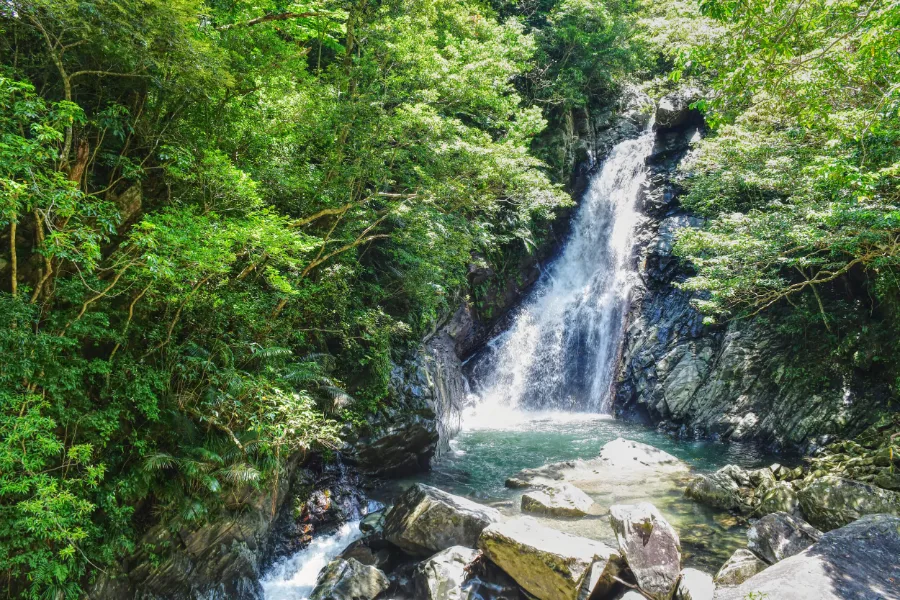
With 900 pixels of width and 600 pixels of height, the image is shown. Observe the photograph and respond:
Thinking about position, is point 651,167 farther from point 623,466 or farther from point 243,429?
point 243,429

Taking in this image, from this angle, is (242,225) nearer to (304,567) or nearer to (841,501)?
(304,567)

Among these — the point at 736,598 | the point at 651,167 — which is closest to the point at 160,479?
the point at 736,598

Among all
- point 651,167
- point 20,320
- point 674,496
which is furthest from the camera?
point 651,167

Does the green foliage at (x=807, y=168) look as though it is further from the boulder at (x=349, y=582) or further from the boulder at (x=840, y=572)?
the boulder at (x=349, y=582)

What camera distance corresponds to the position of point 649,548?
6.16 meters

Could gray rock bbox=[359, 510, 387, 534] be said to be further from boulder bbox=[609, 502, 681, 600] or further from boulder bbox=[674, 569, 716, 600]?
boulder bbox=[674, 569, 716, 600]

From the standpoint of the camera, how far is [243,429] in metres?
6.45

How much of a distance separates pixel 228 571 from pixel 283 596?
925 millimetres

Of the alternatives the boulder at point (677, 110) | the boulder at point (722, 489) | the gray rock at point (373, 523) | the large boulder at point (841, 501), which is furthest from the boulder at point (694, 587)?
the boulder at point (677, 110)

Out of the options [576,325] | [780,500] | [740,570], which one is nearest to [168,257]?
[740,570]

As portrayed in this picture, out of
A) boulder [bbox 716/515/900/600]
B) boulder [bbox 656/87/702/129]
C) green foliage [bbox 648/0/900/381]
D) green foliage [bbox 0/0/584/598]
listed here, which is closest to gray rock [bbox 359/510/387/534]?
green foliage [bbox 0/0/584/598]

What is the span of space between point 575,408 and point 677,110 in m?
15.1

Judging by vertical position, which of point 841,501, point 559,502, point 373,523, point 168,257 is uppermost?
point 168,257

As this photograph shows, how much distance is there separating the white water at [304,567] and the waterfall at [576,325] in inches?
386
